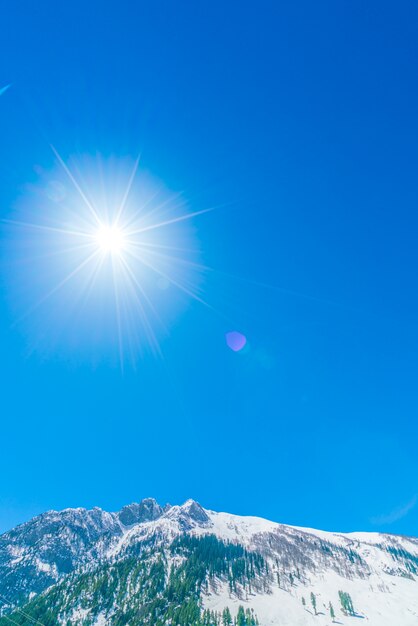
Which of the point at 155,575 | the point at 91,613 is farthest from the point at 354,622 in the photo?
the point at 91,613

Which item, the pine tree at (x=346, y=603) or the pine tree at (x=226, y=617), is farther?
the pine tree at (x=346, y=603)

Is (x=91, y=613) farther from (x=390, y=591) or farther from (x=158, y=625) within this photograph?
(x=390, y=591)

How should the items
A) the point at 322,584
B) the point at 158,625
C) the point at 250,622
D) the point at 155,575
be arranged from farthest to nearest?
the point at 322,584, the point at 155,575, the point at 250,622, the point at 158,625

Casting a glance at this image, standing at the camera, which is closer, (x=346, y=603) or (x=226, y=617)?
(x=226, y=617)

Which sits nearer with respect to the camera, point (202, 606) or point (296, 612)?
point (202, 606)

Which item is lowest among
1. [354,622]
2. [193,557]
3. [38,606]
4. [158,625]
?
[354,622]

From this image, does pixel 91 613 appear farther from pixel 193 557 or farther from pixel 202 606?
pixel 193 557

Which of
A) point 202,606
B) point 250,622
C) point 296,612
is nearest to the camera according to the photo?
point 250,622

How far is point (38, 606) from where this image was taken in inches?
5468

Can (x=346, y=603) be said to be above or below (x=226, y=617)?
below

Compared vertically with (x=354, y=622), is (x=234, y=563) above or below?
above

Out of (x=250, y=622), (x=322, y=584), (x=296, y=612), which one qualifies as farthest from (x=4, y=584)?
(x=322, y=584)

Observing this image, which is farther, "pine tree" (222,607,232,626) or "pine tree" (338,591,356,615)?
"pine tree" (338,591,356,615)

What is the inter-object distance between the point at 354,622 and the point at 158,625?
10375cm
